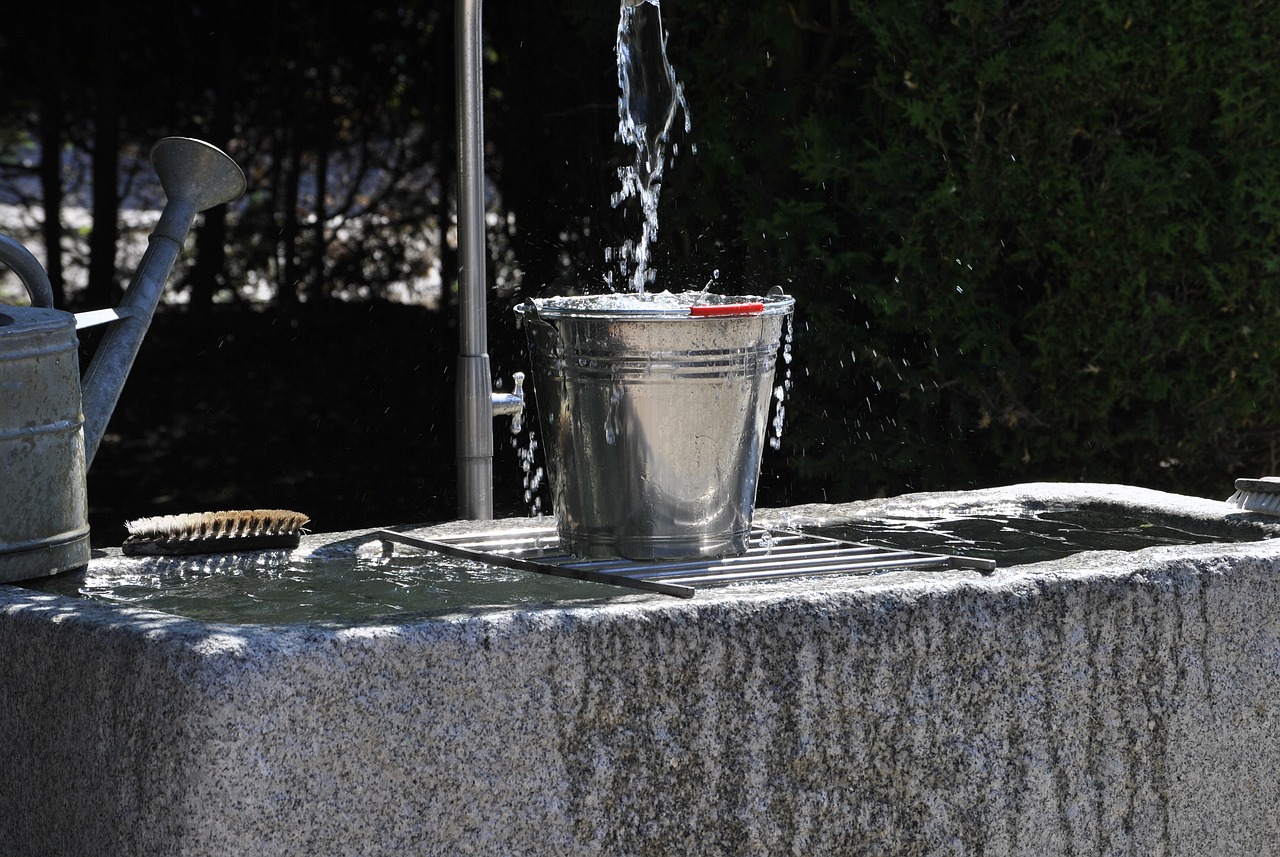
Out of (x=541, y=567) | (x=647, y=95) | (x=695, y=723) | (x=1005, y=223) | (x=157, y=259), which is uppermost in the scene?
(x=647, y=95)

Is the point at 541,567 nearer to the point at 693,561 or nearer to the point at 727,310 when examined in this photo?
the point at 693,561

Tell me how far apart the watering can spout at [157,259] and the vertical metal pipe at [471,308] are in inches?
18.4

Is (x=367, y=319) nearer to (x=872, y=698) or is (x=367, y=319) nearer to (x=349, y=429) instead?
(x=349, y=429)

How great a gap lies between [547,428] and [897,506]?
0.93 m

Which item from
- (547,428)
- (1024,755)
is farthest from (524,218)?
(1024,755)

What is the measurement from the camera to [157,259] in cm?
261

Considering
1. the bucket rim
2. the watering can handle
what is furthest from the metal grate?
the watering can handle

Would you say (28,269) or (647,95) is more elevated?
(647,95)

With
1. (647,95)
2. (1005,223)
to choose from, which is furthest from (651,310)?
(1005,223)

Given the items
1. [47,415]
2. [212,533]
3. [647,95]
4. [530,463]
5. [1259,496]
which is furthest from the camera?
[530,463]

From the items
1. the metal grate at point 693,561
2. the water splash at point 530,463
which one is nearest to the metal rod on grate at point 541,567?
the metal grate at point 693,561

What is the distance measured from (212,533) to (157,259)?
45 centimetres

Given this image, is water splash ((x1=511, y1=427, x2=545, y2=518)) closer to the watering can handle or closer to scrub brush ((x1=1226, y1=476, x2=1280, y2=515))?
scrub brush ((x1=1226, y1=476, x2=1280, y2=515))

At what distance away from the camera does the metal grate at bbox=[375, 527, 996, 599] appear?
2240 mm
